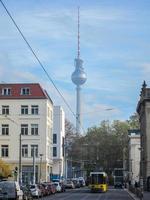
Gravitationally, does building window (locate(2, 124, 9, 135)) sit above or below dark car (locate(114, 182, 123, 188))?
above

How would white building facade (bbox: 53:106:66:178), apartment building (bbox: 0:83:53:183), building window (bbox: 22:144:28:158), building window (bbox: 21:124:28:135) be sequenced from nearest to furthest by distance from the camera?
building window (bbox: 22:144:28:158) → apartment building (bbox: 0:83:53:183) → building window (bbox: 21:124:28:135) → white building facade (bbox: 53:106:66:178)

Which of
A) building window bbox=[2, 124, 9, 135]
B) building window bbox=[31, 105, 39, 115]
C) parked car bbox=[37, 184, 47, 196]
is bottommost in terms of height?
parked car bbox=[37, 184, 47, 196]

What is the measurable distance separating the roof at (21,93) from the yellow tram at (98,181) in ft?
89.9

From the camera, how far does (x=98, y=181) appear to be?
282ft

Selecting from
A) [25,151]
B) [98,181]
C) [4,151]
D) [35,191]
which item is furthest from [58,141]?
[35,191]

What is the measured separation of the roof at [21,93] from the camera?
361 feet

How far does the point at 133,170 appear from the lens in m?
149

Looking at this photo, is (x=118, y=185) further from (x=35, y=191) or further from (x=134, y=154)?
(x=35, y=191)

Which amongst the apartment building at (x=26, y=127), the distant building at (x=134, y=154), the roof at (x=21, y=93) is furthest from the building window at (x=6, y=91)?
the distant building at (x=134, y=154)

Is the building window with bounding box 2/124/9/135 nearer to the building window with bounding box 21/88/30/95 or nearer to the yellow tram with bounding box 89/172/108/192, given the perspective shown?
the building window with bounding box 21/88/30/95

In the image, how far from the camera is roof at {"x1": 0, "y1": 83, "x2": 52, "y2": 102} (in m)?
110

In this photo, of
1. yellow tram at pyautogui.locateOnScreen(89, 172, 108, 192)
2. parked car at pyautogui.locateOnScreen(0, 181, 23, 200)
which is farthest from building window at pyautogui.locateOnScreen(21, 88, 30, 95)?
parked car at pyautogui.locateOnScreen(0, 181, 23, 200)

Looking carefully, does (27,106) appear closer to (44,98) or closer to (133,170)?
(44,98)

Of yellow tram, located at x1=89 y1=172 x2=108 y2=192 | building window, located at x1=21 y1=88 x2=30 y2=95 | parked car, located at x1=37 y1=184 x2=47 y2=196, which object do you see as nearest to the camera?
parked car, located at x1=37 y1=184 x2=47 y2=196
